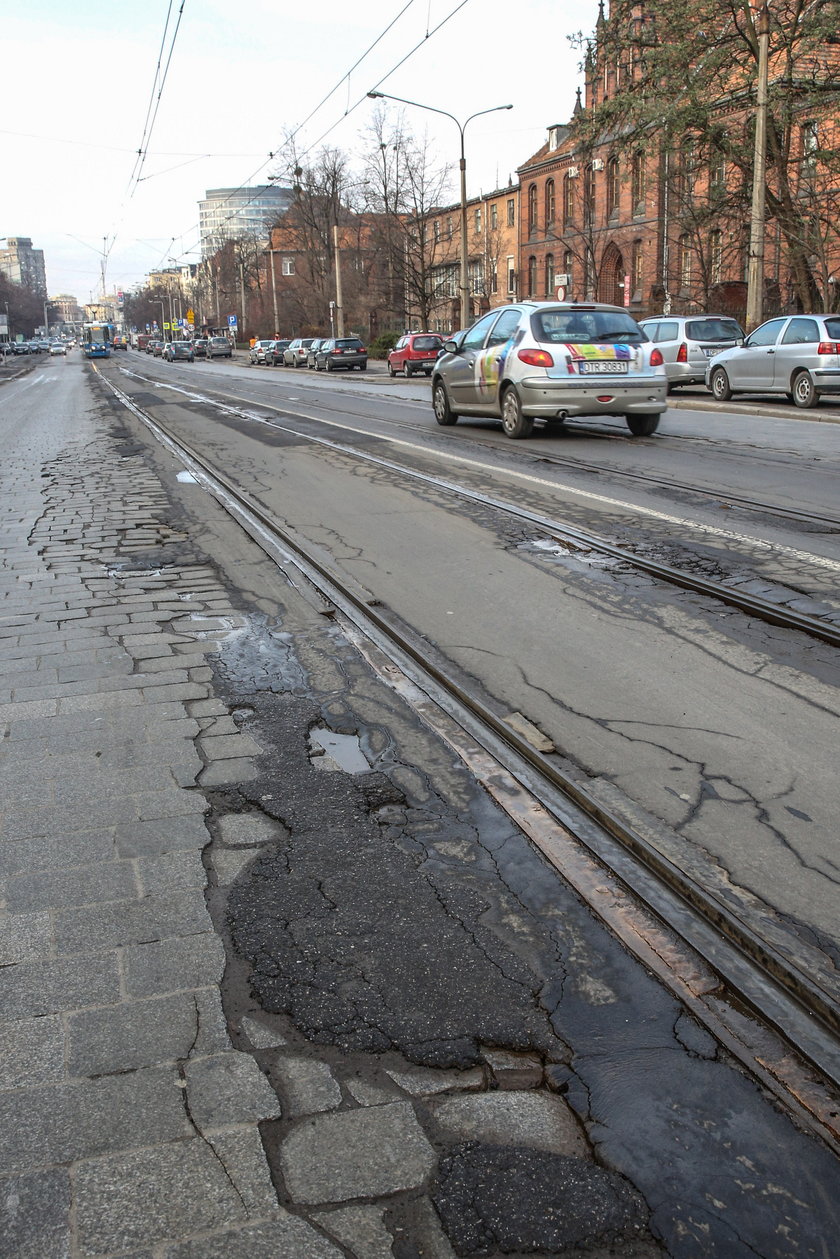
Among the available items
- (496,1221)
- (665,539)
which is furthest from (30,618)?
(496,1221)

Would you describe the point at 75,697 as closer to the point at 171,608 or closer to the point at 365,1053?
the point at 171,608

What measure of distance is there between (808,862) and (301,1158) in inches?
71.4

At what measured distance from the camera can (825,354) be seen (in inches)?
744

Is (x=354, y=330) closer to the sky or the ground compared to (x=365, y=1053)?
closer to the sky

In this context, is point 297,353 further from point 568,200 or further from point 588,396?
point 588,396

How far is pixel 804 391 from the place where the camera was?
63.7ft

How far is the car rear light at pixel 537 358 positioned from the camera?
524 inches

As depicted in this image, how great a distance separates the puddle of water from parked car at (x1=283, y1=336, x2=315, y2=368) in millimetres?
56692

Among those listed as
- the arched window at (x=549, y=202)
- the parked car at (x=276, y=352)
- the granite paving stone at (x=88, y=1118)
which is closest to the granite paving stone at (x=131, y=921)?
the granite paving stone at (x=88, y=1118)

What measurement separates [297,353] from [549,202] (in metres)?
16.3

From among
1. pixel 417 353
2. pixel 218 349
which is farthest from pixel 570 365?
pixel 218 349

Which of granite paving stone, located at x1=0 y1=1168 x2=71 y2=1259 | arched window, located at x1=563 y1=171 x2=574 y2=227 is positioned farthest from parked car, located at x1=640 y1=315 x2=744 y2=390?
arched window, located at x1=563 y1=171 x2=574 y2=227

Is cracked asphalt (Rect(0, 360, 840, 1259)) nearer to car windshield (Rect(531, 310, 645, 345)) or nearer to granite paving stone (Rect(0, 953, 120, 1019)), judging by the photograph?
granite paving stone (Rect(0, 953, 120, 1019))

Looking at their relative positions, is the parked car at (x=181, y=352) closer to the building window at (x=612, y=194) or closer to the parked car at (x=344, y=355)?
the parked car at (x=344, y=355)
